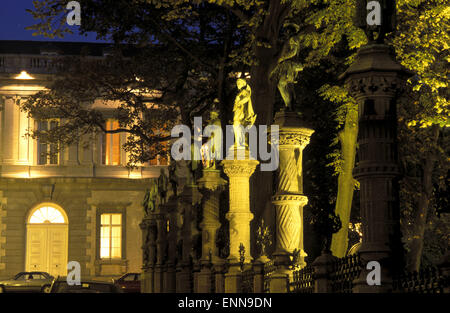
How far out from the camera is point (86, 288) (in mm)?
19359

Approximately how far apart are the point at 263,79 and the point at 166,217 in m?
7.07

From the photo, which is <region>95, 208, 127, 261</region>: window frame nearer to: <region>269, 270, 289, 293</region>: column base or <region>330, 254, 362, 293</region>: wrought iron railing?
<region>269, 270, 289, 293</region>: column base

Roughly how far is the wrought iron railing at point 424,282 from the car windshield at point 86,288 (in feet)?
31.9

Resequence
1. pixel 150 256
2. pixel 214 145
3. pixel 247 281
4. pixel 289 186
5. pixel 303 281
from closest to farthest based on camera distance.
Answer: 1. pixel 303 281
2. pixel 289 186
3. pixel 247 281
4. pixel 214 145
5. pixel 150 256

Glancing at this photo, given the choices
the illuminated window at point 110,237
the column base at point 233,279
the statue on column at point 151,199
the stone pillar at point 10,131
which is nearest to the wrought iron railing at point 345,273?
the column base at point 233,279

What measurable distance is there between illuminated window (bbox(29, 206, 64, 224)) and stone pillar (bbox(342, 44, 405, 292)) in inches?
1786

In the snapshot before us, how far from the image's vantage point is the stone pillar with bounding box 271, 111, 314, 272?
1670 centimetres

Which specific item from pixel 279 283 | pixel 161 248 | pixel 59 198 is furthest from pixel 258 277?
pixel 59 198

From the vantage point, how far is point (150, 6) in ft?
98.6

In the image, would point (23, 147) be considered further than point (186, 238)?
Yes

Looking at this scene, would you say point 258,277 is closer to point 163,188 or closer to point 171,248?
point 171,248

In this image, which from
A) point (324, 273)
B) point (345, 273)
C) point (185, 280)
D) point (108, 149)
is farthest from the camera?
point (108, 149)

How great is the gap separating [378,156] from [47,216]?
1805 inches
